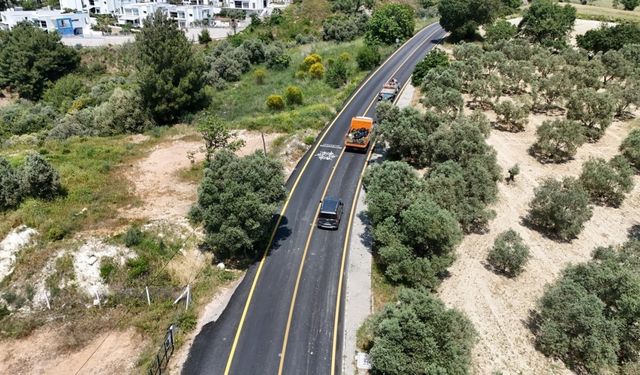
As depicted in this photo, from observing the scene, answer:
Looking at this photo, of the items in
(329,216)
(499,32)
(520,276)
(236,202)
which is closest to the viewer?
(236,202)

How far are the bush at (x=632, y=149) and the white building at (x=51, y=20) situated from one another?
13185 centimetres

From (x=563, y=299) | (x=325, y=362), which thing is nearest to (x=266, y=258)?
(x=325, y=362)

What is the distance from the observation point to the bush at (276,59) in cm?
8206

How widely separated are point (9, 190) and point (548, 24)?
86.4 m

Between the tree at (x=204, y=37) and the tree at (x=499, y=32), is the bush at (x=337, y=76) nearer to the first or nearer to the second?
the tree at (x=499, y=32)

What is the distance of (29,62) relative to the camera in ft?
287

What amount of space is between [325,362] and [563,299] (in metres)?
14.4

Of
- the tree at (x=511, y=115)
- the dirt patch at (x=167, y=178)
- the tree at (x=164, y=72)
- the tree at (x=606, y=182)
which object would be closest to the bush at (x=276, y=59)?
the tree at (x=164, y=72)

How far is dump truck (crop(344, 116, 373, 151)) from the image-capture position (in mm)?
46562

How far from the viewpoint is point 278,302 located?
1076 inches

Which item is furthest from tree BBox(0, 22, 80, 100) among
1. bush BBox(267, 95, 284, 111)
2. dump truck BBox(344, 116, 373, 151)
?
dump truck BBox(344, 116, 373, 151)

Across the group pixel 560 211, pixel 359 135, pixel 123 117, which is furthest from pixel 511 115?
pixel 123 117

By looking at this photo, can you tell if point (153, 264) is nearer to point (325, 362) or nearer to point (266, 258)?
point (266, 258)

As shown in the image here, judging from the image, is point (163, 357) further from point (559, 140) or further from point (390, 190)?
point (559, 140)
